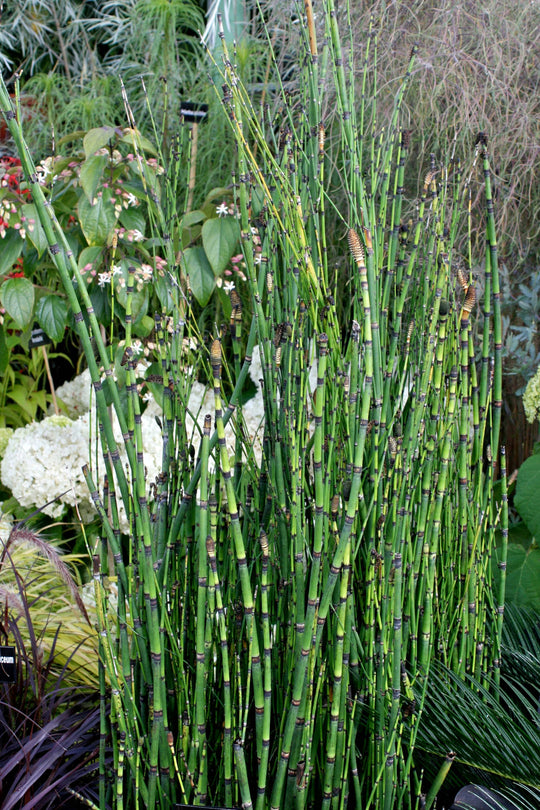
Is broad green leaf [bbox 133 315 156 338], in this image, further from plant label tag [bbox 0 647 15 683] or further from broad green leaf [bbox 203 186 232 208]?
plant label tag [bbox 0 647 15 683]

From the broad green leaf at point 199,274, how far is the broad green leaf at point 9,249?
0.45m

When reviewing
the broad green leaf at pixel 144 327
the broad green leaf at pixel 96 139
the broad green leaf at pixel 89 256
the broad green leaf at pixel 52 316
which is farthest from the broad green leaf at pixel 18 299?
the broad green leaf at pixel 96 139

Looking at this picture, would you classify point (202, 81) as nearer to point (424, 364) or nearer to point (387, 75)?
point (387, 75)

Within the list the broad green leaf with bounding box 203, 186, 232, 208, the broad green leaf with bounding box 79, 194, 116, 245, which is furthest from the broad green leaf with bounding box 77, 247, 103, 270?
the broad green leaf with bounding box 203, 186, 232, 208

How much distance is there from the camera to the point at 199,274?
5.89 ft

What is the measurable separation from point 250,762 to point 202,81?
2460 millimetres

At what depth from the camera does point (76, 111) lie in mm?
2588

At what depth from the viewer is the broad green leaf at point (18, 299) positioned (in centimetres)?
177

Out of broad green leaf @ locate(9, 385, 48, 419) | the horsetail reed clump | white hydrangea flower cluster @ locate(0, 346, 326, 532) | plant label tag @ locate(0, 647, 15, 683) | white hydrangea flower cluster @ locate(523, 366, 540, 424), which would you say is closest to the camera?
the horsetail reed clump

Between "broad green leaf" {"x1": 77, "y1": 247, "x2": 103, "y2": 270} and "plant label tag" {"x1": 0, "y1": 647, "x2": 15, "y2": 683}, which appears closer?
"plant label tag" {"x1": 0, "y1": 647, "x2": 15, "y2": 683}

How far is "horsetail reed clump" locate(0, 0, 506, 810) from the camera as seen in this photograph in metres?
0.70

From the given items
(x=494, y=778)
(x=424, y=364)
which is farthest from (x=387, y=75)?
(x=494, y=778)

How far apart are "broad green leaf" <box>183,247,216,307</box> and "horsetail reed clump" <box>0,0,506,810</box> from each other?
86 centimetres

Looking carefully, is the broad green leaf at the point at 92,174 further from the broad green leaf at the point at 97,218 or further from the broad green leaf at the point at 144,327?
the broad green leaf at the point at 144,327
